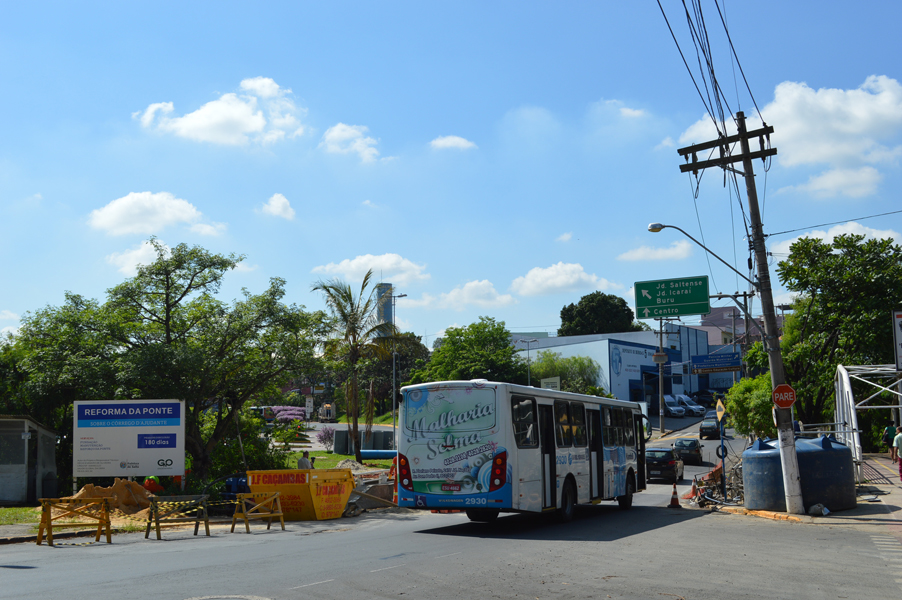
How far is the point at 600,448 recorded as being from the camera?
711 inches

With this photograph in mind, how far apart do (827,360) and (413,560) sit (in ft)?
85.3

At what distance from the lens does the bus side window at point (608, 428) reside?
18531 mm

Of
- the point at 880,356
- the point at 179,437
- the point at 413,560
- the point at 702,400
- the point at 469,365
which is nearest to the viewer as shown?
the point at 413,560

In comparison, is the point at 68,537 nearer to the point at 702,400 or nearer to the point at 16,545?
the point at 16,545

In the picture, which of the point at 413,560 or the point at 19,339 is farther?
the point at 19,339

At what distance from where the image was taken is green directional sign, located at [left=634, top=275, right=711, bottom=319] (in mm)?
36969

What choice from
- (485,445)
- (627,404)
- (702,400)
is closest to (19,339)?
(485,445)

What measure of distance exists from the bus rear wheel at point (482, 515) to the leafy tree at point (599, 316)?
79.1 meters

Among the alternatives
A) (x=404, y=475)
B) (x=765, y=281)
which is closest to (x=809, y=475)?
(x=765, y=281)

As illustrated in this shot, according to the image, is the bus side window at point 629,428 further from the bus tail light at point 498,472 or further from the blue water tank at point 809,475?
the bus tail light at point 498,472

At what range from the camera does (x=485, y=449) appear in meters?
13.8

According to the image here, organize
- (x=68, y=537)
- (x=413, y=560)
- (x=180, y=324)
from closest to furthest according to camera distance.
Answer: (x=413, y=560) → (x=68, y=537) → (x=180, y=324)

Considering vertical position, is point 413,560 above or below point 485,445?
below

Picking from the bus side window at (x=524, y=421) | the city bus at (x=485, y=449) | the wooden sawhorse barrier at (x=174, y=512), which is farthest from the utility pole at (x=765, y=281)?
the wooden sawhorse barrier at (x=174, y=512)
